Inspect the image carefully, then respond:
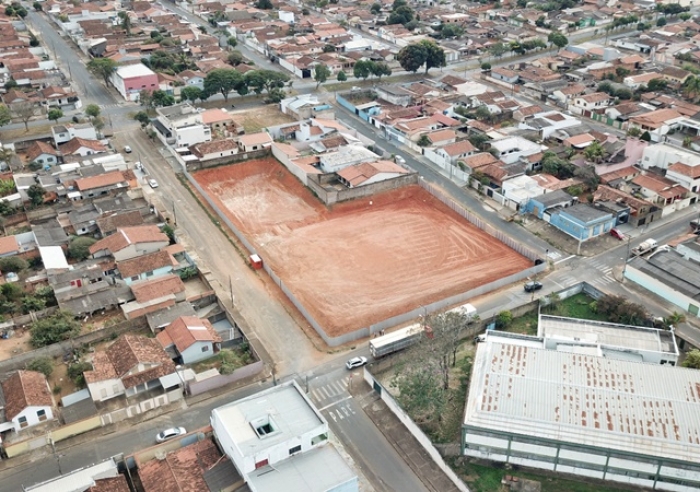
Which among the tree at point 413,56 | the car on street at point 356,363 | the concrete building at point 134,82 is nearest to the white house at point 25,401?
the car on street at point 356,363

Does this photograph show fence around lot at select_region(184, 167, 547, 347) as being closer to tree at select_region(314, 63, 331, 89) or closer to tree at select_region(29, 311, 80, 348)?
tree at select_region(29, 311, 80, 348)

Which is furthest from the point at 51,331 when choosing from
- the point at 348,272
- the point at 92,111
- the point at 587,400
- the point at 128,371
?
the point at 92,111

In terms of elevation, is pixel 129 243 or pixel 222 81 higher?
pixel 222 81

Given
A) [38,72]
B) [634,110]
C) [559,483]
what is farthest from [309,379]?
[38,72]

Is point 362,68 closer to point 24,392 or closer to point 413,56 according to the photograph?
point 413,56

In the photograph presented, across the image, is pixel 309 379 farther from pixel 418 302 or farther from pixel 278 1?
pixel 278 1

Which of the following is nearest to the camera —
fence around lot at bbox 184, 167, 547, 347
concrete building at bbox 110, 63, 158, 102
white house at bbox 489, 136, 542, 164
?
fence around lot at bbox 184, 167, 547, 347

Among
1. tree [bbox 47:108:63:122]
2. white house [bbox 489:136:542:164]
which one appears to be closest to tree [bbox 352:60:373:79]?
white house [bbox 489:136:542:164]
